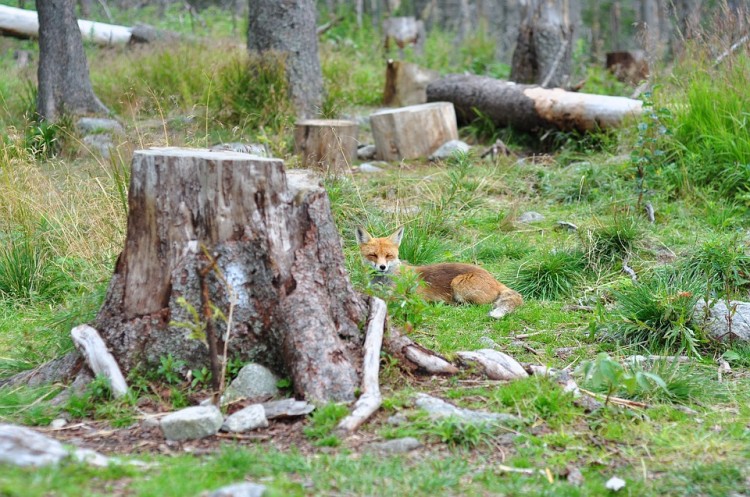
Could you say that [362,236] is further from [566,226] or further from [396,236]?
[566,226]

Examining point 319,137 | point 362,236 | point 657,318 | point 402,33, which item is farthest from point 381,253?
point 402,33

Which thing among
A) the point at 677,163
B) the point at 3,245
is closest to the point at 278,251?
the point at 3,245

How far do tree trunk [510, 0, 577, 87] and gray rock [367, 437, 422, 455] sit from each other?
38.0ft

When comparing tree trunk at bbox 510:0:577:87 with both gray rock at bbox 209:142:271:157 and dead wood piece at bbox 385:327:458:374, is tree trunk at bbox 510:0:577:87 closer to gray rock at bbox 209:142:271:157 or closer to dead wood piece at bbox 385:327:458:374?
gray rock at bbox 209:142:271:157

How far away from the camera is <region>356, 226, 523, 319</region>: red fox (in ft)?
22.0

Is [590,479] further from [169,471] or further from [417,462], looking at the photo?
[169,471]

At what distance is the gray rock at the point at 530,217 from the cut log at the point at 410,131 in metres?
3.03

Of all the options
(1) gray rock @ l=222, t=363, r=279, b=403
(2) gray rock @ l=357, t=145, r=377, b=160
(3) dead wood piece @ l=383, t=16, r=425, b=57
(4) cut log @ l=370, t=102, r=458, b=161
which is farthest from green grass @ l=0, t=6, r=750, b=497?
(3) dead wood piece @ l=383, t=16, r=425, b=57

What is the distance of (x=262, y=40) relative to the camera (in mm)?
13578

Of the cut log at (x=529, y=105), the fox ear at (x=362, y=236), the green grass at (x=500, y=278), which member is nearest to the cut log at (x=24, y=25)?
the green grass at (x=500, y=278)

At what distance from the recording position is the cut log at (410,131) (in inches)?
471

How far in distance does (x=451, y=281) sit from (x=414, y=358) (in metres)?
1.98

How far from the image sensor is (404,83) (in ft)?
50.8

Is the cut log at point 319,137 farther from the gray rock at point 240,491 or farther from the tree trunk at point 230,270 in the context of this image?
the gray rock at point 240,491
